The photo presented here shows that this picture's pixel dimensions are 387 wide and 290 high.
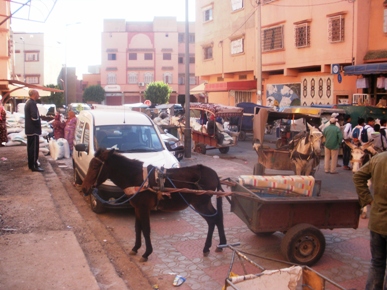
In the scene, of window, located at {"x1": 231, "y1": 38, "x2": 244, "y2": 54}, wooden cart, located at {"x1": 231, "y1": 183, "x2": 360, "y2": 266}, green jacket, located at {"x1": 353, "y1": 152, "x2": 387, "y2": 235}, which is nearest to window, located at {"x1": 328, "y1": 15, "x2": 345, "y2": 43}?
window, located at {"x1": 231, "y1": 38, "x2": 244, "y2": 54}

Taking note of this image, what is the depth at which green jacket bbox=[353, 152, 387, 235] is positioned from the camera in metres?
A: 4.70

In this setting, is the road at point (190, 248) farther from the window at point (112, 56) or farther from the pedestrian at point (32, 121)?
the window at point (112, 56)

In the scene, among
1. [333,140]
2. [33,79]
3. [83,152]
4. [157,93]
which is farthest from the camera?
[33,79]

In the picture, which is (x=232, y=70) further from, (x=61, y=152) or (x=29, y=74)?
(x=29, y=74)

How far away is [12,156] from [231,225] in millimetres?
9378

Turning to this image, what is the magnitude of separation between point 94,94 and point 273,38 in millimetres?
45885

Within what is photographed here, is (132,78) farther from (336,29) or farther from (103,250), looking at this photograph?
(103,250)

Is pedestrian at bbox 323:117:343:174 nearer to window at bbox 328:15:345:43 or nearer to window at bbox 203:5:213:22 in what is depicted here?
window at bbox 328:15:345:43

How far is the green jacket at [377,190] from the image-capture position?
4699mm

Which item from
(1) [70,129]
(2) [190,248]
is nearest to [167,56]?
(1) [70,129]

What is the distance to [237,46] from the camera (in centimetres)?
3294

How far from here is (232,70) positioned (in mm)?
34000

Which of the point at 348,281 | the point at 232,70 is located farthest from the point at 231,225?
the point at 232,70

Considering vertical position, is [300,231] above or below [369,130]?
below
